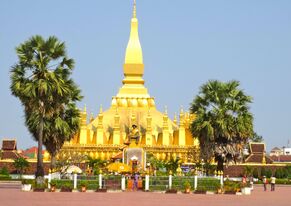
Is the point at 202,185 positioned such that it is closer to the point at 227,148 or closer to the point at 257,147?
the point at 227,148

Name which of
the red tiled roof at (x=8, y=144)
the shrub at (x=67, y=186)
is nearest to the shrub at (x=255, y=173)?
the red tiled roof at (x=8, y=144)

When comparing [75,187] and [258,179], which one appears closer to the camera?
[75,187]

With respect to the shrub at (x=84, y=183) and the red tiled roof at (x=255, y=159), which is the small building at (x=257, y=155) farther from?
the shrub at (x=84, y=183)

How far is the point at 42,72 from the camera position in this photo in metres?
48.9

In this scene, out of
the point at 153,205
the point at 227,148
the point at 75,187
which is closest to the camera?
the point at 153,205

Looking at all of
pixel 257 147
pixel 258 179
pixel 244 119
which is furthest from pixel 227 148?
pixel 257 147

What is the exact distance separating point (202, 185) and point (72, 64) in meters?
9.94

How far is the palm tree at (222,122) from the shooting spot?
56.7m

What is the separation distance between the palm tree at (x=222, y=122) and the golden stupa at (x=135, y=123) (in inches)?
789

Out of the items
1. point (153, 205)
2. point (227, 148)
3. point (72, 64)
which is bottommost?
point (153, 205)

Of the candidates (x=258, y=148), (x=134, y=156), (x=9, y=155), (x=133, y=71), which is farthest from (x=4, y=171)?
(x=258, y=148)

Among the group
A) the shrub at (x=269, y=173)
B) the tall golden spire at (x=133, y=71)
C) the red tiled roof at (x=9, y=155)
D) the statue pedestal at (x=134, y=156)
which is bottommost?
the statue pedestal at (x=134, y=156)

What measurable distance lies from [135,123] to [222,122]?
98.5 feet

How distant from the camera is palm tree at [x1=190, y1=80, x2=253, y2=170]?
56.7m
